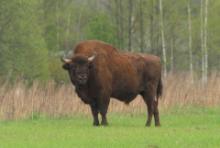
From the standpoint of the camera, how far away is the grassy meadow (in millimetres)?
18562

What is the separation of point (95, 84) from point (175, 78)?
1032 centimetres

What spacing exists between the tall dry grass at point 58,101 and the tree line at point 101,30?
9134 mm

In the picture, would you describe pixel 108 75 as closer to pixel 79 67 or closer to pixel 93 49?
pixel 93 49

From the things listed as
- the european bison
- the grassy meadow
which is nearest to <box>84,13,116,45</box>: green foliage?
the grassy meadow

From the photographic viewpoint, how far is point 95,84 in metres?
24.7

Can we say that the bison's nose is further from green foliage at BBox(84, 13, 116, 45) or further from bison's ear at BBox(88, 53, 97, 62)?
green foliage at BBox(84, 13, 116, 45)

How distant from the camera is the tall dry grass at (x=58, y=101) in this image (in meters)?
27.2

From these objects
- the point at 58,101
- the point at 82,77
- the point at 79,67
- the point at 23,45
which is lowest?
the point at 23,45

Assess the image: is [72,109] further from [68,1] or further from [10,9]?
[68,1]

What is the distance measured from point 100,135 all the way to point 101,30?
41815 mm

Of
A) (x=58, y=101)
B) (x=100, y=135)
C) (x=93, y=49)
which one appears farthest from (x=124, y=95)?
(x=100, y=135)

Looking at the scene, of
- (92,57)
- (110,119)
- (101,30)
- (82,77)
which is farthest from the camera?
(101,30)

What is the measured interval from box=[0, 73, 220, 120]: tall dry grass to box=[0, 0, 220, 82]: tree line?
9134 mm

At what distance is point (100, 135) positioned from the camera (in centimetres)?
2006
